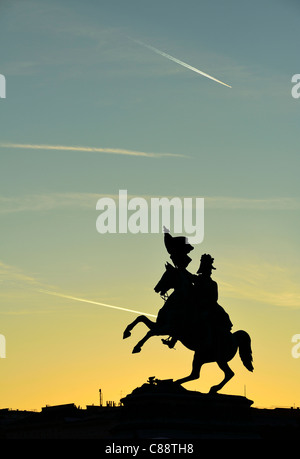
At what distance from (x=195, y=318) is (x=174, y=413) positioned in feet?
8.95

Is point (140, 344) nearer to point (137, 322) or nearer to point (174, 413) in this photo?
point (137, 322)

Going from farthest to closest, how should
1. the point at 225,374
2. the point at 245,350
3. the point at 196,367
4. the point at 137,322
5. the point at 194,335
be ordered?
the point at 245,350, the point at 225,374, the point at 196,367, the point at 194,335, the point at 137,322

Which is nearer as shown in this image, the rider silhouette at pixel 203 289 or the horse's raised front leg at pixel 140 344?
the horse's raised front leg at pixel 140 344

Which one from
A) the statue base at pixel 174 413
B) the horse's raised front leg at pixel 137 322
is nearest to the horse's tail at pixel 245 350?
the statue base at pixel 174 413

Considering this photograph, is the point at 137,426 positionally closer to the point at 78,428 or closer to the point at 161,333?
the point at 161,333

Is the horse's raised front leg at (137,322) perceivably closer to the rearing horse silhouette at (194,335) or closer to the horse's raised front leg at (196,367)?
the rearing horse silhouette at (194,335)

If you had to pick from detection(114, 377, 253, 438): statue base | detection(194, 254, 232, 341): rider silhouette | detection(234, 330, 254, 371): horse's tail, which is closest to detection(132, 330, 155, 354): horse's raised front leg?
detection(114, 377, 253, 438): statue base

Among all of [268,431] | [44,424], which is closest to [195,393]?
[268,431]

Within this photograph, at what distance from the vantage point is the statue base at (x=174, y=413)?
45031 mm

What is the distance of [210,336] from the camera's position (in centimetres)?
4634

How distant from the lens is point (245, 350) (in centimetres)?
4719

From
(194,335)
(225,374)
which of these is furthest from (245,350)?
(194,335)

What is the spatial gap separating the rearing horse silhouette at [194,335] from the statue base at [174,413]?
598 mm

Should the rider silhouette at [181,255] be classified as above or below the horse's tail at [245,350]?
above
